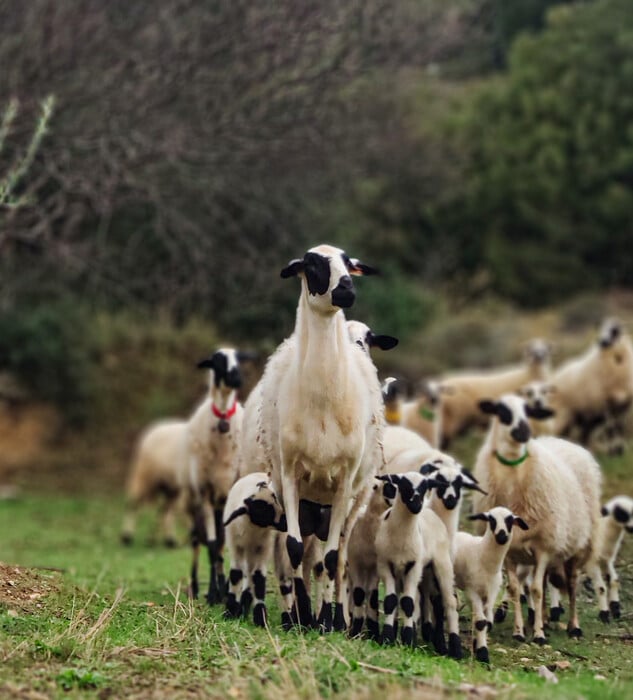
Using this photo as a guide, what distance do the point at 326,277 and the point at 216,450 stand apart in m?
3.54

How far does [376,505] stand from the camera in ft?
29.7

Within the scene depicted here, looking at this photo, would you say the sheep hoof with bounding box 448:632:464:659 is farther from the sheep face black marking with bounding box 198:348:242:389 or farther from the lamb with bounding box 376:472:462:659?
the sheep face black marking with bounding box 198:348:242:389

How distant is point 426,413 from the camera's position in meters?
16.6

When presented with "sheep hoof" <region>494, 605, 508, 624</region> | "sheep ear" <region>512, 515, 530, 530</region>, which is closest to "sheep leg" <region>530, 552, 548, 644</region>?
"sheep hoof" <region>494, 605, 508, 624</region>

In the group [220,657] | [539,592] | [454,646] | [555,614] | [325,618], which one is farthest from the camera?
[555,614]

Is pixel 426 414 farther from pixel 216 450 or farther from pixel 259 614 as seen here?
pixel 259 614

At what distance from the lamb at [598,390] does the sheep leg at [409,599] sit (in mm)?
9551

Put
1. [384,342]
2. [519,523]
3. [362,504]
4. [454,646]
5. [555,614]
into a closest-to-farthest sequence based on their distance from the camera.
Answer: [454,646], [362,504], [519,523], [384,342], [555,614]

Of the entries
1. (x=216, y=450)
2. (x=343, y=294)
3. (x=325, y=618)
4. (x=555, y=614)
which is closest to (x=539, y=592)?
(x=555, y=614)

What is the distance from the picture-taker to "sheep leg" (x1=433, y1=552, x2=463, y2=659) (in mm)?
8430

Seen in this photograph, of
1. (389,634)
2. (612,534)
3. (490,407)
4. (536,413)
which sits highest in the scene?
(536,413)

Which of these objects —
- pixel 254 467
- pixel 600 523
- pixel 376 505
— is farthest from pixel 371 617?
pixel 600 523

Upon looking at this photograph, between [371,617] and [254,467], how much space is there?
165 cm

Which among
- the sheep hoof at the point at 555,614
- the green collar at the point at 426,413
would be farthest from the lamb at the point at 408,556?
the green collar at the point at 426,413
